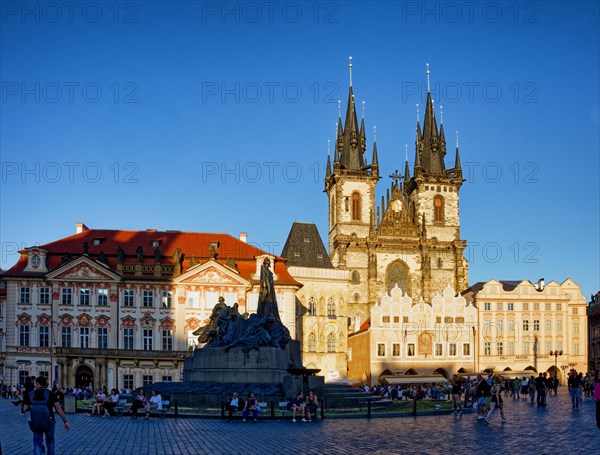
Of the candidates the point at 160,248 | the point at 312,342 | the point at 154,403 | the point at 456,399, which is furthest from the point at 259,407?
the point at 312,342

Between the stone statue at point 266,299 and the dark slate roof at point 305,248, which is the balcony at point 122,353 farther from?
the stone statue at point 266,299

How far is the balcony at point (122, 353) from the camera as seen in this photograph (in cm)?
6272

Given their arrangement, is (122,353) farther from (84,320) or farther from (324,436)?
(324,436)

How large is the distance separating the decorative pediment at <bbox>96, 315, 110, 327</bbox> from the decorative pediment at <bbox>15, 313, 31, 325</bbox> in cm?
494

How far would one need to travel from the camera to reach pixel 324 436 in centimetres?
2186

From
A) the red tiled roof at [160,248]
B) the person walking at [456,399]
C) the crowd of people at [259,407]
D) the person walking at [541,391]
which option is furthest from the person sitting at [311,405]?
the red tiled roof at [160,248]

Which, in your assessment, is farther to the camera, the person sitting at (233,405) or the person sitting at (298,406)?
the person sitting at (233,405)

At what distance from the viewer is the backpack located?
48.3ft

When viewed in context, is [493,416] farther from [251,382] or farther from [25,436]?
[25,436]

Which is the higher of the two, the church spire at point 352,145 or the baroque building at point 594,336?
the church spire at point 352,145

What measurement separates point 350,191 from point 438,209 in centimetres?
1016

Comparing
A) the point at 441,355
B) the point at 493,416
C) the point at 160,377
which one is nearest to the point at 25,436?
the point at 493,416

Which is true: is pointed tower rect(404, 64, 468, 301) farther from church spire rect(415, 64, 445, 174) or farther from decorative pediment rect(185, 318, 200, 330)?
decorative pediment rect(185, 318, 200, 330)

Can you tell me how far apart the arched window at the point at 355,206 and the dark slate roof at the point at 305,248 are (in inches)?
390
